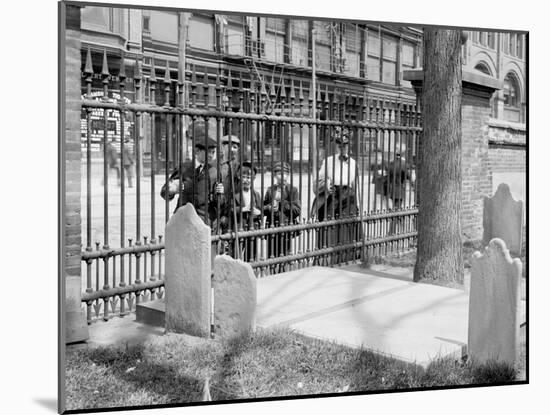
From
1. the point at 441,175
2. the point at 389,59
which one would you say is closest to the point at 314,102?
the point at 389,59

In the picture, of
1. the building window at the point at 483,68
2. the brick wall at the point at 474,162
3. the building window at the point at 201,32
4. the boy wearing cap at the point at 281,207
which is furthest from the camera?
the brick wall at the point at 474,162

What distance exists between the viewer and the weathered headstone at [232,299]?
4164 mm

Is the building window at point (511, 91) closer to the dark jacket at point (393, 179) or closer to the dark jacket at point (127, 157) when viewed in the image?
the dark jacket at point (393, 179)

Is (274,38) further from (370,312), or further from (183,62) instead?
(370,312)

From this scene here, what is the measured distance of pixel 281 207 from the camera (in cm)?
553

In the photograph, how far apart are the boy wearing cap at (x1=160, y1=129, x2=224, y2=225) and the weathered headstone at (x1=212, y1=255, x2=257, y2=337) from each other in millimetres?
503

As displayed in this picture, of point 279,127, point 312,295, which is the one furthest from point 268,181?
point 312,295

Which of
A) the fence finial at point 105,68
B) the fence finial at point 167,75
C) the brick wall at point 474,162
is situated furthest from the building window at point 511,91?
the fence finial at point 105,68

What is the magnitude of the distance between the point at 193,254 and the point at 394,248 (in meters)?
2.45

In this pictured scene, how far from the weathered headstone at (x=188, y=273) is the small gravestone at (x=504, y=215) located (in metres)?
2.16

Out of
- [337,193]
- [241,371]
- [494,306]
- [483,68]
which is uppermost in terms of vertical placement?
[483,68]

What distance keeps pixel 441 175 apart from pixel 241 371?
2.53 m

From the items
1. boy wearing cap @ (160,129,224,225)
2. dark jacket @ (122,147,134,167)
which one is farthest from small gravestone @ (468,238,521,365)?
dark jacket @ (122,147,134,167)

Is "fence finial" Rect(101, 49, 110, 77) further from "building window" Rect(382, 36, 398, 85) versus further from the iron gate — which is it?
"building window" Rect(382, 36, 398, 85)
